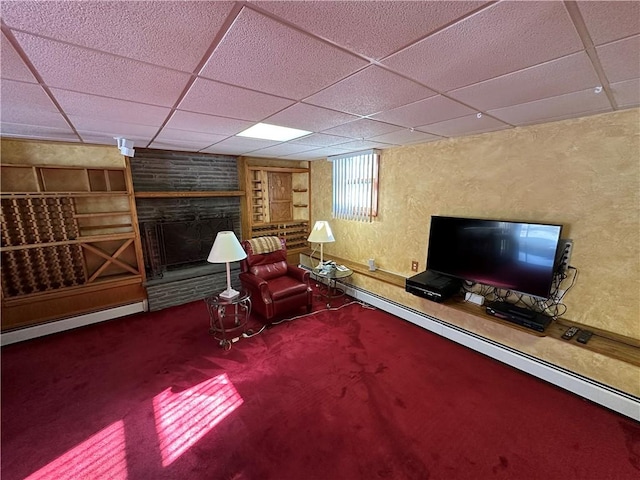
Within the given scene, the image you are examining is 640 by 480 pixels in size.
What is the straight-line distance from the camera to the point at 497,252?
264 cm

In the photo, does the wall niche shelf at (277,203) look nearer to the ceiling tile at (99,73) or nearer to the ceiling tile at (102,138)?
the ceiling tile at (102,138)

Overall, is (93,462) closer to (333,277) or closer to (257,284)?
(257,284)

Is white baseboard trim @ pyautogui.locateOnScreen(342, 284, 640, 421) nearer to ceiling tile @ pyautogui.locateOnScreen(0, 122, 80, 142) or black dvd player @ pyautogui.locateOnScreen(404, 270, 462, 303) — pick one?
black dvd player @ pyautogui.locateOnScreen(404, 270, 462, 303)

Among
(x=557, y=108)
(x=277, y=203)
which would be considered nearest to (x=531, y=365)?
(x=557, y=108)

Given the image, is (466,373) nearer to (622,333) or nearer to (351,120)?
(622,333)

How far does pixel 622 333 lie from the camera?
2174mm

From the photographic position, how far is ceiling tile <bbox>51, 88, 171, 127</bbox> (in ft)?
5.34

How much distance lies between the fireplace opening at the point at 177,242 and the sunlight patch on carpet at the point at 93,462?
2.44 m

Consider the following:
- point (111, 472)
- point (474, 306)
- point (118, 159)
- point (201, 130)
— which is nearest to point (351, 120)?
point (201, 130)

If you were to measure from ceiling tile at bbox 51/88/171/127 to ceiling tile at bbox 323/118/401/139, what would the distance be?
1.44 metres

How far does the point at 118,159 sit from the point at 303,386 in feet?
12.2

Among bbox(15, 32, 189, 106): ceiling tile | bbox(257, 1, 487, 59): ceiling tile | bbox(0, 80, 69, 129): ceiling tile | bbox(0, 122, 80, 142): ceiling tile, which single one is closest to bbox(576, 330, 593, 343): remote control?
bbox(257, 1, 487, 59): ceiling tile

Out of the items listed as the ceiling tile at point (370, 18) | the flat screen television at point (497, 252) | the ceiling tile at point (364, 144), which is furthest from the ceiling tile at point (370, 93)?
the flat screen television at point (497, 252)

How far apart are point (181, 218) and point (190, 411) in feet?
9.60
